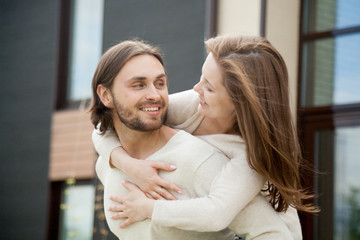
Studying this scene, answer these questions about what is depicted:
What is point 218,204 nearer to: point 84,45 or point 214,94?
point 214,94

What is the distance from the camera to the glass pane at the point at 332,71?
18.7 feet

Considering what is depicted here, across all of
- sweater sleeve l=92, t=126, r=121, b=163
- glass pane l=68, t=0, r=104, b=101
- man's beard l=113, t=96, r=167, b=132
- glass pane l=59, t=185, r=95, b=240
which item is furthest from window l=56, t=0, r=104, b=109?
man's beard l=113, t=96, r=167, b=132

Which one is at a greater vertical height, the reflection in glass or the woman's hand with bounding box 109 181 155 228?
the woman's hand with bounding box 109 181 155 228

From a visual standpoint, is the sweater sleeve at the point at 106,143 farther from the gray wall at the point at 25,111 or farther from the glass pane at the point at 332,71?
the gray wall at the point at 25,111

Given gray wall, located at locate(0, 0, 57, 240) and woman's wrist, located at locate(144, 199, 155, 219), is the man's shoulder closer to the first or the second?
woman's wrist, located at locate(144, 199, 155, 219)

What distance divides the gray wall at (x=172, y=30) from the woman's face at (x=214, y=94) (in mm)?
4013

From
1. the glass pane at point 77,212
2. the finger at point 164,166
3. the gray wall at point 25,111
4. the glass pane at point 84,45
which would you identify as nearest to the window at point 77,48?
the glass pane at point 84,45

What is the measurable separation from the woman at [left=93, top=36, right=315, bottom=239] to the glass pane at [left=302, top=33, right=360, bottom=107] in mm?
3468

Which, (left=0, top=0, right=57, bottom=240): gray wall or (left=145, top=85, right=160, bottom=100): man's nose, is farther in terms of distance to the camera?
(left=0, top=0, right=57, bottom=240): gray wall

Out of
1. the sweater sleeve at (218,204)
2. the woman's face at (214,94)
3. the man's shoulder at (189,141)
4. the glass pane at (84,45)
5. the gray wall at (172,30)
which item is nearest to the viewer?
the sweater sleeve at (218,204)

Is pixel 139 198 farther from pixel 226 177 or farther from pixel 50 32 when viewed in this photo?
pixel 50 32

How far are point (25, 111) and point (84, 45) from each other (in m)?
1.20

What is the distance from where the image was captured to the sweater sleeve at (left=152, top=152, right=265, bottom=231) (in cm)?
217

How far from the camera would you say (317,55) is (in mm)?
5859
